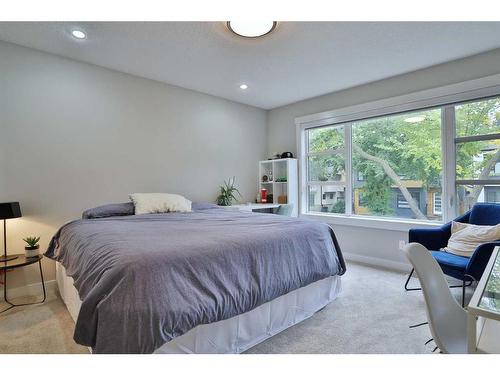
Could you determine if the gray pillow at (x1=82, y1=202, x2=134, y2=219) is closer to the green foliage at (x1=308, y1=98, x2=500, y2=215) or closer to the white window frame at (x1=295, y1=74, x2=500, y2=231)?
the white window frame at (x1=295, y1=74, x2=500, y2=231)

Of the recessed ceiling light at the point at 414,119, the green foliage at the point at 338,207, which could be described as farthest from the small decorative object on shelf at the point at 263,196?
the recessed ceiling light at the point at 414,119

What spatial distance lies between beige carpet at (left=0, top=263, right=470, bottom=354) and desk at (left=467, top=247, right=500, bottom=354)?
3.16 ft

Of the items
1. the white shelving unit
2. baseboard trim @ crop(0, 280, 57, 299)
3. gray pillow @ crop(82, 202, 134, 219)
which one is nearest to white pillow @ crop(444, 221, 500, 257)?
the white shelving unit

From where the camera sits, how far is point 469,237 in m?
2.52

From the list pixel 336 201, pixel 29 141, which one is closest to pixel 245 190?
pixel 336 201

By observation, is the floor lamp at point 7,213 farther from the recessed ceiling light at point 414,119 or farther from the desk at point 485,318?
the recessed ceiling light at point 414,119

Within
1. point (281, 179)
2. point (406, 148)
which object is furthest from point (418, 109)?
point (281, 179)

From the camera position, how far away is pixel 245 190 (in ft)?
15.5

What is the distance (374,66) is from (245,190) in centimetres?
263

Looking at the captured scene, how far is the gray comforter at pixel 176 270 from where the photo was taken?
1.26m

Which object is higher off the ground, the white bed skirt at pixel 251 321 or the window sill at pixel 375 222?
the window sill at pixel 375 222

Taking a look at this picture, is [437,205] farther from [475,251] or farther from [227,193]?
[227,193]

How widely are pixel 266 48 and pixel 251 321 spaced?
2.49 metres

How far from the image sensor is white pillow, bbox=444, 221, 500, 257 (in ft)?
7.88
